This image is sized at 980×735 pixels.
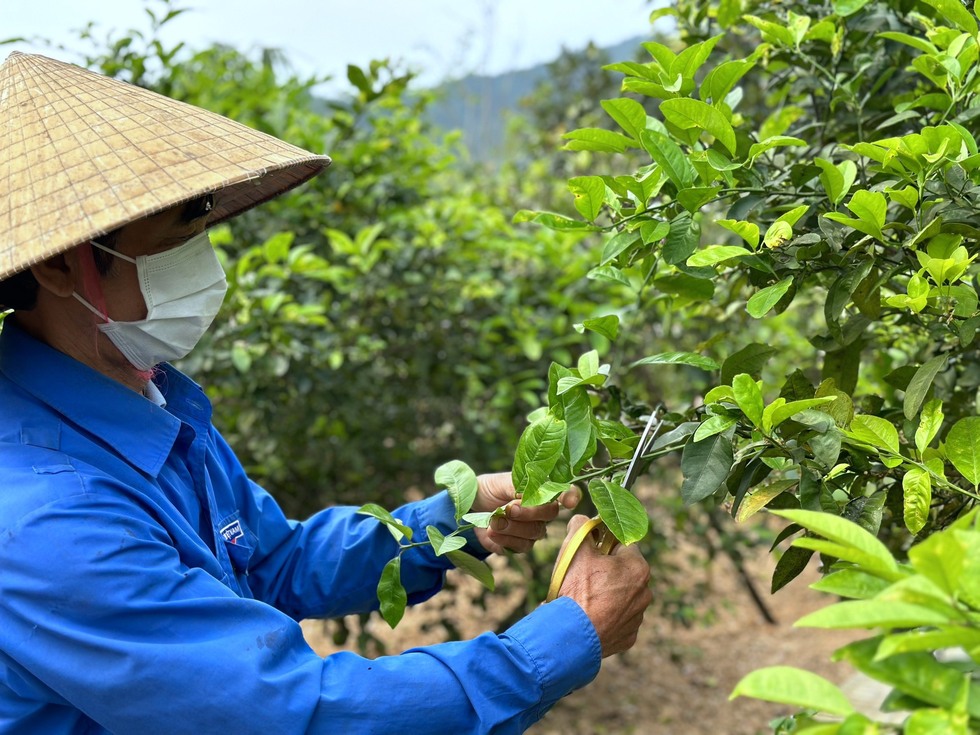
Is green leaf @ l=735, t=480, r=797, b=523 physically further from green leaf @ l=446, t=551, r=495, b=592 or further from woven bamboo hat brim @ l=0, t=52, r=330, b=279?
woven bamboo hat brim @ l=0, t=52, r=330, b=279

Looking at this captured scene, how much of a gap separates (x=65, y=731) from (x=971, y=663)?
3.63 ft

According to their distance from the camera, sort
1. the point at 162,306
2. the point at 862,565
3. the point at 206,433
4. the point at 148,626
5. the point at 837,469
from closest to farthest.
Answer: the point at 862,565
the point at 148,626
the point at 837,469
the point at 162,306
the point at 206,433

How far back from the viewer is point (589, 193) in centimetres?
140

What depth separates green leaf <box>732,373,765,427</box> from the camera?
1165 millimetres

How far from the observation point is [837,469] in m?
1.25

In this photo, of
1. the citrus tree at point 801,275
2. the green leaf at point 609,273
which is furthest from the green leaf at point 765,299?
the green leaf at point 609,273

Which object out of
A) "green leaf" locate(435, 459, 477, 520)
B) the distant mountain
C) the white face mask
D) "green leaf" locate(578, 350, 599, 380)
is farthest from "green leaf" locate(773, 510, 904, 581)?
the distant mountain

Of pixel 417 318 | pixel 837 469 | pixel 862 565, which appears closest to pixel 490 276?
pixel 417 318

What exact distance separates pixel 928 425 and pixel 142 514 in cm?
103

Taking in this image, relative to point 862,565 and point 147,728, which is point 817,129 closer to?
point 862,565

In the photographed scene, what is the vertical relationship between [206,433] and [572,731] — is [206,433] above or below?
above

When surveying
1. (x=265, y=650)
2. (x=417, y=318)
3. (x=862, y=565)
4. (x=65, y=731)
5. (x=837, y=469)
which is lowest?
(x=417, y=318)

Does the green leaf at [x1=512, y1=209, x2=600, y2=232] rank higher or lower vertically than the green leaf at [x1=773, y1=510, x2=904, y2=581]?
higher

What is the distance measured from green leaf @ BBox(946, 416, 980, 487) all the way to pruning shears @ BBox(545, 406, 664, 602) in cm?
41
